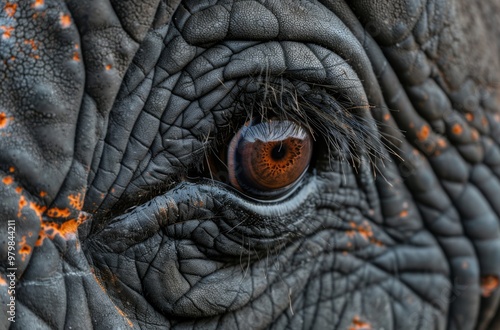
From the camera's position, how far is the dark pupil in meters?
2.19

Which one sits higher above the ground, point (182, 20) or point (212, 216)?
point (182, 20)

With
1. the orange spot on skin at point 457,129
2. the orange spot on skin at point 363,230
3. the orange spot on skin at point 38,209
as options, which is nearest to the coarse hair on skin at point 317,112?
the orange spot on skin at point 363,230

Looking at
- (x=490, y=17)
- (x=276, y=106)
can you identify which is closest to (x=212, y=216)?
(x=276, y=106)

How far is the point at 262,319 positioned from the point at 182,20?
844mm

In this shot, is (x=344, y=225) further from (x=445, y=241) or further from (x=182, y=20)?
(x=182, y=20)

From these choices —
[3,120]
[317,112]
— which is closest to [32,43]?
[3,120]

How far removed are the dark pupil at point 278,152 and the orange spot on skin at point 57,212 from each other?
57cm

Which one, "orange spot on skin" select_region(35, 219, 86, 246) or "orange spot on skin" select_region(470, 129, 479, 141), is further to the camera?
"orange spot on skin" select_region(470, 129, 479, 141)

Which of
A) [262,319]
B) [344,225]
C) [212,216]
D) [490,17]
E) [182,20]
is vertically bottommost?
[262,319]

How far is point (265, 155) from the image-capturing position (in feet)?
7.14

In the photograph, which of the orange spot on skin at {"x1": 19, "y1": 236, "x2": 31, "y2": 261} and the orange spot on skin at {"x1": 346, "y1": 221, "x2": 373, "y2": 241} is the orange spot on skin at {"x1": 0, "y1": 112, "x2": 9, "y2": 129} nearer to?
the orange spot on skin at {"x1": 19, "y1": 236, "x2": 31, "y2": 261}

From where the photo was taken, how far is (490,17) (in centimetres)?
282

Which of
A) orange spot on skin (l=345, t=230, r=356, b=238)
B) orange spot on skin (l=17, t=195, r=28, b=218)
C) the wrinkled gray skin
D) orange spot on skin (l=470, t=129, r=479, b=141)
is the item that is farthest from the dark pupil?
orange spot on skin (l=470, t=129, r=479, b=141)

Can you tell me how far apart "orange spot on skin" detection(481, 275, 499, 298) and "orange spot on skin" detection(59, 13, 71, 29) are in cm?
160
